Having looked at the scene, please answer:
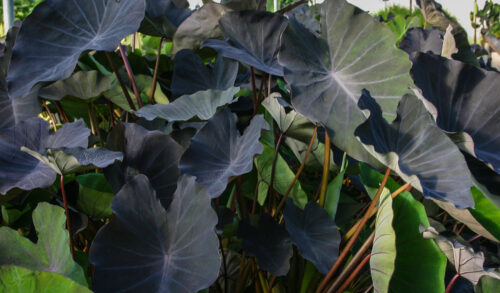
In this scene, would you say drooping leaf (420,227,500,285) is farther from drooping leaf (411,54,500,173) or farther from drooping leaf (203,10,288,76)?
drooping leaf (203,10,288,76)

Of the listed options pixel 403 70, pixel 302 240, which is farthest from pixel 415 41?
pixel 302 240

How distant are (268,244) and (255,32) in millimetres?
432

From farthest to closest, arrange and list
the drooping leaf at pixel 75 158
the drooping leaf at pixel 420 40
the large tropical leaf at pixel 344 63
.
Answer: the drooping leaf at pixel 420 40 < the large tropical leaf at pixel 344 63 < the drooping leaf at pixel 75 158

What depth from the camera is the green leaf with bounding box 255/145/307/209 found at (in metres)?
0.86

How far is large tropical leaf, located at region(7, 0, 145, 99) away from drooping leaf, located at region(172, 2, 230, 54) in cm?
19

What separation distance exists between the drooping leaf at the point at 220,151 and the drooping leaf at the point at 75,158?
0.11m

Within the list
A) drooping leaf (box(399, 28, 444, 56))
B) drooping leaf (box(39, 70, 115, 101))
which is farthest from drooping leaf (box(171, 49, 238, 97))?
drooping leaf (box(399, 28, 444, 56))

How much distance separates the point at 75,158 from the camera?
0.61 metres

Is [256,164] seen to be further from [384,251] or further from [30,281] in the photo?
[30,281]

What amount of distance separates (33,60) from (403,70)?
0.66m

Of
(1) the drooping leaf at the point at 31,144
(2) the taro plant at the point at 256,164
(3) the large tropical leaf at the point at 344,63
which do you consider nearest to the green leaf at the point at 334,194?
(2) the taro plant at the point at 256,164

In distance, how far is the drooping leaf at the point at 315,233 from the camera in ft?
2.25

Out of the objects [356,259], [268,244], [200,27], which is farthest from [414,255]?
[200,27]

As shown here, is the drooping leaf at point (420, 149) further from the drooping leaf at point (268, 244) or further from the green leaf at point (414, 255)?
the drooping leaf at point (268, 244)
